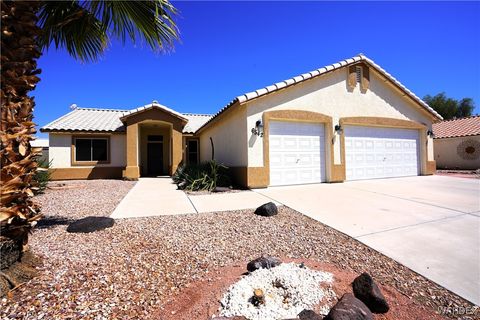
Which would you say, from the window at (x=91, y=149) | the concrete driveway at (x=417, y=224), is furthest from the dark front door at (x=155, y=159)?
the concrete driveway at (x=417, y=224)

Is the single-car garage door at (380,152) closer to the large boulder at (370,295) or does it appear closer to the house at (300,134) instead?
the house at (300,134)

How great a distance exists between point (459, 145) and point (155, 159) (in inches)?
939

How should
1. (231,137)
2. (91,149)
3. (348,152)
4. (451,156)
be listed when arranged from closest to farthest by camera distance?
1. (348,152)
2. (231,137)
3. (91,149)
4. (451,156)

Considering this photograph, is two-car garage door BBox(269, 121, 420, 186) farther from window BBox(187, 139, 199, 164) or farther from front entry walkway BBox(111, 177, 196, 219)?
window BBox(187, 139, 199, 164)

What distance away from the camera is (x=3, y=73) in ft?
8.29

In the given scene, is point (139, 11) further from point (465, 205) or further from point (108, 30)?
point (465, 205)

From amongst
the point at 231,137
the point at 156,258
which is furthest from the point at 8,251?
the point at 231,137

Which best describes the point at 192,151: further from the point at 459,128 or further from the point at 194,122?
the point at 459,128

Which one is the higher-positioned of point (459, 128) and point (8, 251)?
point (459, 128)

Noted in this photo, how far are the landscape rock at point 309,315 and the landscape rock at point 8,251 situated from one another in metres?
3.01

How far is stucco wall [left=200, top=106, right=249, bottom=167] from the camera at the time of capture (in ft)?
31.7

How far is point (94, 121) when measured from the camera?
1645 cm

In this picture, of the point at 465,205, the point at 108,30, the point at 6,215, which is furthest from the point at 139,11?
the point at 465,205

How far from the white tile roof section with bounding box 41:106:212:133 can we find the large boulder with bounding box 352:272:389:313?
1422cm
